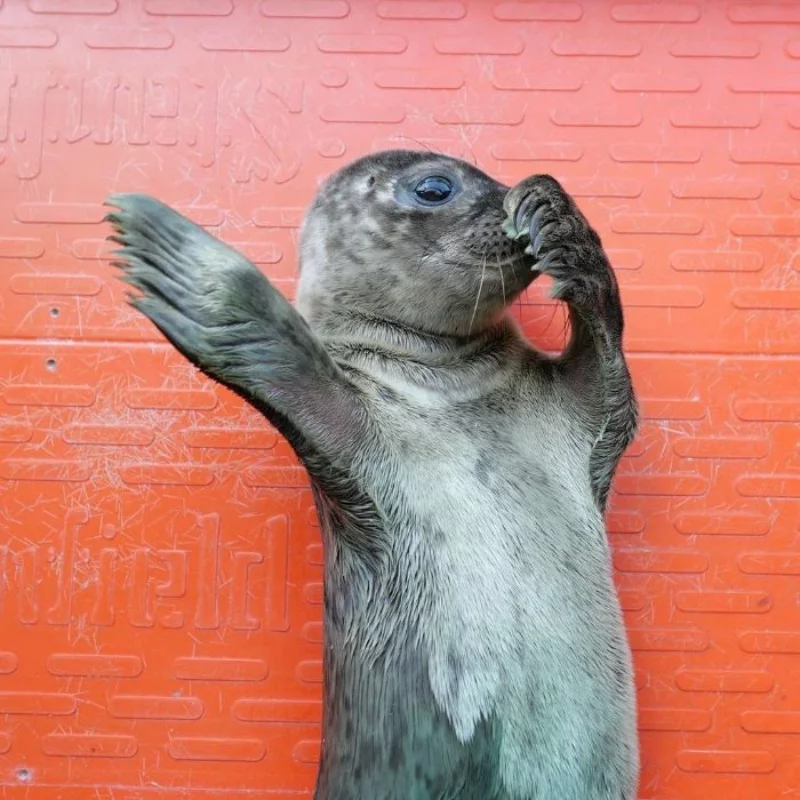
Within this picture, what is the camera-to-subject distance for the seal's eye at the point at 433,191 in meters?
1.65

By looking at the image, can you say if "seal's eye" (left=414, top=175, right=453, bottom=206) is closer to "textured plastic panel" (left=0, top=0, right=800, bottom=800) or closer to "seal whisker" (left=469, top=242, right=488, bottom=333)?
"seal whisker" (left=469, top=242, right=488, bottom=333)

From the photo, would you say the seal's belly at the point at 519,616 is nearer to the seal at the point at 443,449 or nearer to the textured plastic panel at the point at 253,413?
the seal at the point at 443,449

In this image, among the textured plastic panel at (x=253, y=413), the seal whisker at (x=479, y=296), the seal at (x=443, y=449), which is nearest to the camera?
the seal at (x=443, y=449)

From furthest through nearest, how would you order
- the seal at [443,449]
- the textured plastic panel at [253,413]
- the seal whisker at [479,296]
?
1. the textured plastic panel at [253,413]
2. the seal whisker at [479,296]
3. the seal at [443,449]

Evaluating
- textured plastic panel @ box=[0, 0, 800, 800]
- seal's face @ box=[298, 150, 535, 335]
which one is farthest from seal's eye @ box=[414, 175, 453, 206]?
textured plastic panel @ box=[0, 0, 800, 800]

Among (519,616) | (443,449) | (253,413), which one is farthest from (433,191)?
(519,616)

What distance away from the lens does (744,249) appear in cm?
202

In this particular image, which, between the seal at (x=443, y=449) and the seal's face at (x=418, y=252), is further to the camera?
the seal's face at (x=418, y=252)

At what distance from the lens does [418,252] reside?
1618 mm

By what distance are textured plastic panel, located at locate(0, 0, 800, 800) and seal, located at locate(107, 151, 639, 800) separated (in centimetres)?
38

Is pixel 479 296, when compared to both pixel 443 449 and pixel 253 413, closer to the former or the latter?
pixel 443 449

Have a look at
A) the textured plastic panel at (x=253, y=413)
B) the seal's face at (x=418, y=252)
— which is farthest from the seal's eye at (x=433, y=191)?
the textured plastic panel at (x=253, y=413)

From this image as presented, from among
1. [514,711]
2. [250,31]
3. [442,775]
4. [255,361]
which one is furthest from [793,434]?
[250,31]

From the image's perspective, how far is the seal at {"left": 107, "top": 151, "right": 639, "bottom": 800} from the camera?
1281 mm
